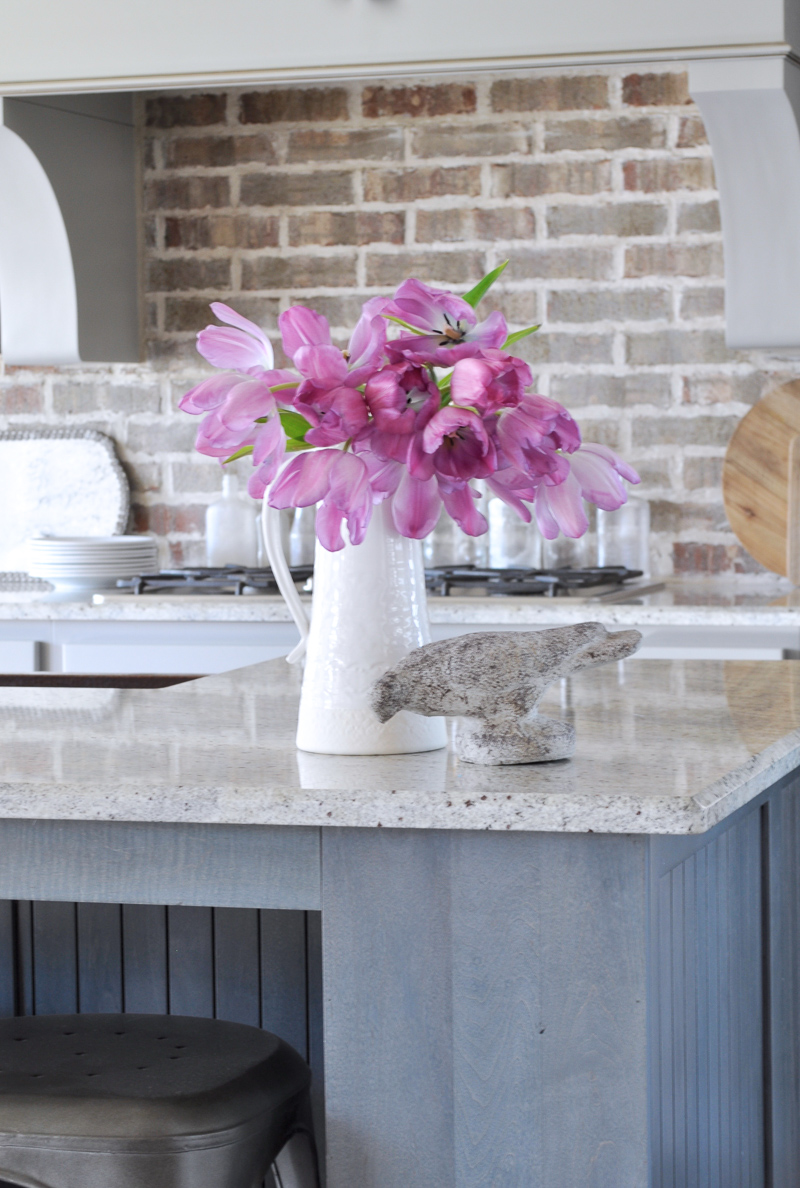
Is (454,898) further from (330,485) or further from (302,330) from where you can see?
(302,330)

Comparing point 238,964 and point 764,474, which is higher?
point 764,474

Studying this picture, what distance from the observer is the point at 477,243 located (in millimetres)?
3559

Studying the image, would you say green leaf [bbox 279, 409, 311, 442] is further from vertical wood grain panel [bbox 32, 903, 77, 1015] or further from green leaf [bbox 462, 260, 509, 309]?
vertical wood grain panel [bbox 32, 903, 77, 1015]

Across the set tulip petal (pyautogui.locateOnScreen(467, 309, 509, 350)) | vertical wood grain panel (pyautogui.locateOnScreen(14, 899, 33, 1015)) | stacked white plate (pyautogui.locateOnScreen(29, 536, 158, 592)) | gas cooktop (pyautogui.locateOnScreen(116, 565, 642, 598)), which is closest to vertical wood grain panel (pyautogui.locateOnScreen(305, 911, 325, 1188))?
vertical wood grain panel (pyautogui.locateOnScreen(14, 899, 33, 1015))

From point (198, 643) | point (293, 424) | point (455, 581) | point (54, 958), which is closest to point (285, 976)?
point (54, 958)

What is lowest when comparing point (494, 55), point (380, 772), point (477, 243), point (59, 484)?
point (380, 772)

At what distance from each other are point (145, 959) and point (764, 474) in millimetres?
2243

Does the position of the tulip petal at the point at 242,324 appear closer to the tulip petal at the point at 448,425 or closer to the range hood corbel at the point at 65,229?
the tulip petal at the point at 448,425

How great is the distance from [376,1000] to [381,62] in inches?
88.9

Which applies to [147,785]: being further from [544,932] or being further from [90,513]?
[90,513]

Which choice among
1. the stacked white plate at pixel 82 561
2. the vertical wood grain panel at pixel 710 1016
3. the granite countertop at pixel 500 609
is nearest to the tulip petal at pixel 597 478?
the vertical wood grain panel at pixel 710 1016

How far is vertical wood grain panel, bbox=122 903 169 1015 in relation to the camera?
1.56 m

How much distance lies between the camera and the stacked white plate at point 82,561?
3291 mm

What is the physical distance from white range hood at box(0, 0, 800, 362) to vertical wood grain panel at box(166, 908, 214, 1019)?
1.95 metres
